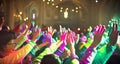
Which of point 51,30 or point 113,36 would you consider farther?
point 51,30

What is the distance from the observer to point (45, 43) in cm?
281

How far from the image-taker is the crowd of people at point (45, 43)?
2623 mm

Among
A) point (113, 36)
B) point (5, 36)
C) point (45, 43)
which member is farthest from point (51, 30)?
point (113, 36)

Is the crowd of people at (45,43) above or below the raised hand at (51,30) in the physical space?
below

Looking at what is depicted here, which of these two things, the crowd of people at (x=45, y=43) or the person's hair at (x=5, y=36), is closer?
the crowd of people at (x=45, y=43)

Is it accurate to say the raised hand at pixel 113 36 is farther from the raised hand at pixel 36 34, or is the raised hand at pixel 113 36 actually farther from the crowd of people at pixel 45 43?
the raised hand at pixel 36 34

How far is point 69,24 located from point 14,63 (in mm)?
589

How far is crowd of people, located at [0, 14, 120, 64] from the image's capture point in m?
2.62

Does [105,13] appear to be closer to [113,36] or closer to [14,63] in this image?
[113,36]

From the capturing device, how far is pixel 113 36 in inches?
97.5

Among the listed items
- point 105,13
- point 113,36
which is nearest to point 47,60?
point 113,36

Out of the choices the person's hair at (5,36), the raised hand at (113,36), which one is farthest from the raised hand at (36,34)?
the raised hand at (113,36)

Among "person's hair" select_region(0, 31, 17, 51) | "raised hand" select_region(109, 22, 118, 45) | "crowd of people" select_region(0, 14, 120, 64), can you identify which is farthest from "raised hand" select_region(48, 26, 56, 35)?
"raised hand" select_region(109, 22, 118, 45)

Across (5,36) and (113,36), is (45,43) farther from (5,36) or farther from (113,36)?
(113,36)
